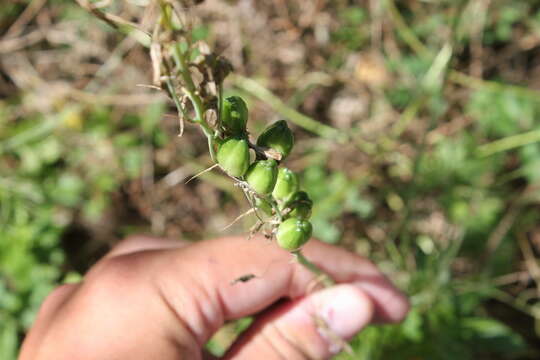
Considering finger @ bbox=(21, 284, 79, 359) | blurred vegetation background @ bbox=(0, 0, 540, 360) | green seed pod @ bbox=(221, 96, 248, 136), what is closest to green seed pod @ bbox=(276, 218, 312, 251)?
green seed pod @ bbox=(221, 96, 248, 136)

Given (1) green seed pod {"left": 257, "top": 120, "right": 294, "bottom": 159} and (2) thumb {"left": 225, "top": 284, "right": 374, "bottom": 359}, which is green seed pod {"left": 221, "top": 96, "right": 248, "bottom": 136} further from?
(2) thumb {"left": 225, "top": 284, "right": 374, "bottom": 359}

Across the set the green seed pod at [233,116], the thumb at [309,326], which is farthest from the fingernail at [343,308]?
the green seed pod at [233,116]

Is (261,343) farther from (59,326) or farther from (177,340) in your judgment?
(59,326)

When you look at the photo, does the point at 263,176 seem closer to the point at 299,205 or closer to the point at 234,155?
the point at 234,155

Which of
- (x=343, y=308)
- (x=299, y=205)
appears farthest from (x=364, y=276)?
(x=299, y=205)

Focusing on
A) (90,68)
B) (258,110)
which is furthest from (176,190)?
(90,68)
